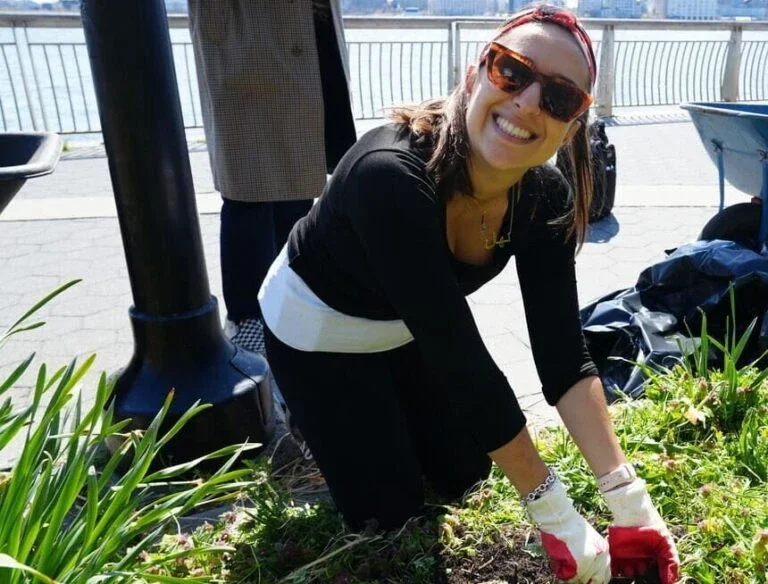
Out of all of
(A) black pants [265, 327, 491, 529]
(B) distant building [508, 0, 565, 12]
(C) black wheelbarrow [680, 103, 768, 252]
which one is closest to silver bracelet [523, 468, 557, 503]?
(A) black pants [265, 327, 491, 529]

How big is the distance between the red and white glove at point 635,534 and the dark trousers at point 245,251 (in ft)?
5.63

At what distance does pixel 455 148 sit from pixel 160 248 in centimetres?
100

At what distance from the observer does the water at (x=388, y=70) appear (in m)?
9.55

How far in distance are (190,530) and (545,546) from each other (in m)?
1.06

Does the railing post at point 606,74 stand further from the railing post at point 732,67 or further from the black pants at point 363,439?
the black pants at point 363,439

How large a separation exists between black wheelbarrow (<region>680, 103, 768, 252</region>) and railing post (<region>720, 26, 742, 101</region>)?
8.72 meters

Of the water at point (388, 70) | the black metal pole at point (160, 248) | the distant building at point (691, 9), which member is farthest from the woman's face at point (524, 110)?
the distant building at point (691, 9)

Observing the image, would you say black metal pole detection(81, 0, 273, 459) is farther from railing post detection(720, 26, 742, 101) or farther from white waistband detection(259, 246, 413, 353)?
railing post detection(720, 26, 742, 101)

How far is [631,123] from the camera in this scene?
1036 centimetres

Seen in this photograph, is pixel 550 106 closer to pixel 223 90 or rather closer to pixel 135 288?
pixel 135 288

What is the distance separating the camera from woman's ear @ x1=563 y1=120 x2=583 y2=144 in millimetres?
1817

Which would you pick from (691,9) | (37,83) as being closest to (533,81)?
(37,83)

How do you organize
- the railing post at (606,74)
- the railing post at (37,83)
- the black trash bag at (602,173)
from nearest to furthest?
the black trash bag at (602,173)
the railing post at (37,83)
the railing post at (606,74)

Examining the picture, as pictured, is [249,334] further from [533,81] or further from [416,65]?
[416,65]
